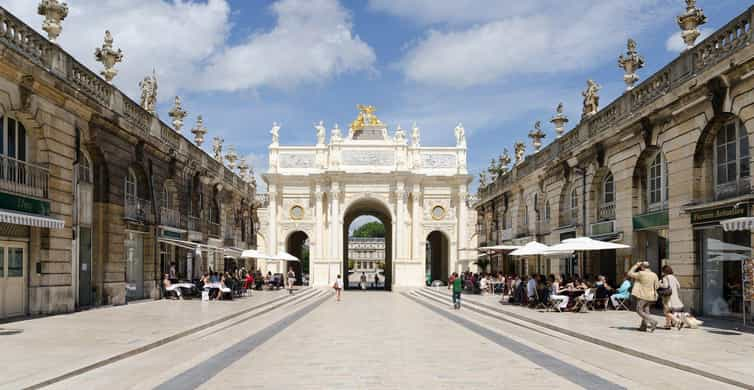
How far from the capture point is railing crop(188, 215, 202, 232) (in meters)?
33.5

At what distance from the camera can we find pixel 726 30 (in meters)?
16.7

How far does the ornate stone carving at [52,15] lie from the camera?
766 inches

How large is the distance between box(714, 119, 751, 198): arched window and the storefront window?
103 centimetres

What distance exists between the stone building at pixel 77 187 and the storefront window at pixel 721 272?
15806 millimetres

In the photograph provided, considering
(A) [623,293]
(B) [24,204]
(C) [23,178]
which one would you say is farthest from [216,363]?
(A) [623,293]

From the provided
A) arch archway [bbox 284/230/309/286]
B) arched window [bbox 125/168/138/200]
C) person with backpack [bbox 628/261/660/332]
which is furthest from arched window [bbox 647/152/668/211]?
arch archway [bbox 284/230/309/286]

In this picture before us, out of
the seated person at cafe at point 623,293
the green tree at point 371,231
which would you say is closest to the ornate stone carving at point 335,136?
the seated person at cafe at point 623,293

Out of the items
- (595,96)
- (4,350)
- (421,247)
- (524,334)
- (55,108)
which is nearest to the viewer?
(4,350)

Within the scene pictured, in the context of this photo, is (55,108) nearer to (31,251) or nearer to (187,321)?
(31,251)

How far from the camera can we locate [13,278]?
1733cm

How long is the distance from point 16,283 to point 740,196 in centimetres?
1677

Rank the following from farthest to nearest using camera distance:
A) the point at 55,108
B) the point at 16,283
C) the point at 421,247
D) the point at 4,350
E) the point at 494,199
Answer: the point at 421,247 → the point at 494,199 → the point at 55,108 → the point at 16,283 → the point at 4,350

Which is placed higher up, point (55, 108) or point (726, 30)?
point (726, 30)

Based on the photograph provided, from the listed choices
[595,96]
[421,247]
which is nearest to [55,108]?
[595,96]
